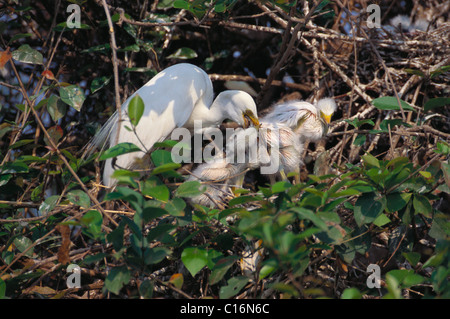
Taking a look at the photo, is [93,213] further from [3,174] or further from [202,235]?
[3,174]

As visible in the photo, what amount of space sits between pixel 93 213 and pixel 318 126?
3.25 feet

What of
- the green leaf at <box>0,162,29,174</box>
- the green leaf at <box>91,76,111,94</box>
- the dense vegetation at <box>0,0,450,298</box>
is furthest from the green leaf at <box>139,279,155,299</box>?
the green leaf at <box>91,76,111,94</box>

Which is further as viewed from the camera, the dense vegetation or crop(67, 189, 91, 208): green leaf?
crop(67, 189, 91, 208): green leaf

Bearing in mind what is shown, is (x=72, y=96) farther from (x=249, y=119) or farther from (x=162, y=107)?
(x=249, y=119)

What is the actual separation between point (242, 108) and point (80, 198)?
2.58 feet

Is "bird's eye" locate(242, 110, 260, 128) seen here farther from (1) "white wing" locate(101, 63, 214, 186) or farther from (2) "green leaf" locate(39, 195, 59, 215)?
(2) "green leaf" locate(39, 195, 59, 215)

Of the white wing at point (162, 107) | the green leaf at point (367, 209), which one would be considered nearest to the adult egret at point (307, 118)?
the white wing at point (162, 107)

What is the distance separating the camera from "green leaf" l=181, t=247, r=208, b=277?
1.09 metres

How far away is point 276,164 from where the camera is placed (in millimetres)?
1630

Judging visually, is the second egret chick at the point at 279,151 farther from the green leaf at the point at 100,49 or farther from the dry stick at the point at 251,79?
the green leaf at the point at 100,49

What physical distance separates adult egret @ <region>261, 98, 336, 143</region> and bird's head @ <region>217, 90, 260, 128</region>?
0.11 metres

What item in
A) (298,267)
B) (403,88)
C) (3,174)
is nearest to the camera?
(298,267)

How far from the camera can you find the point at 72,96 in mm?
1571

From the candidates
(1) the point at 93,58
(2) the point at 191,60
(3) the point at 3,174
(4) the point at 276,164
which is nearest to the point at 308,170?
(4) the point at 276,164
